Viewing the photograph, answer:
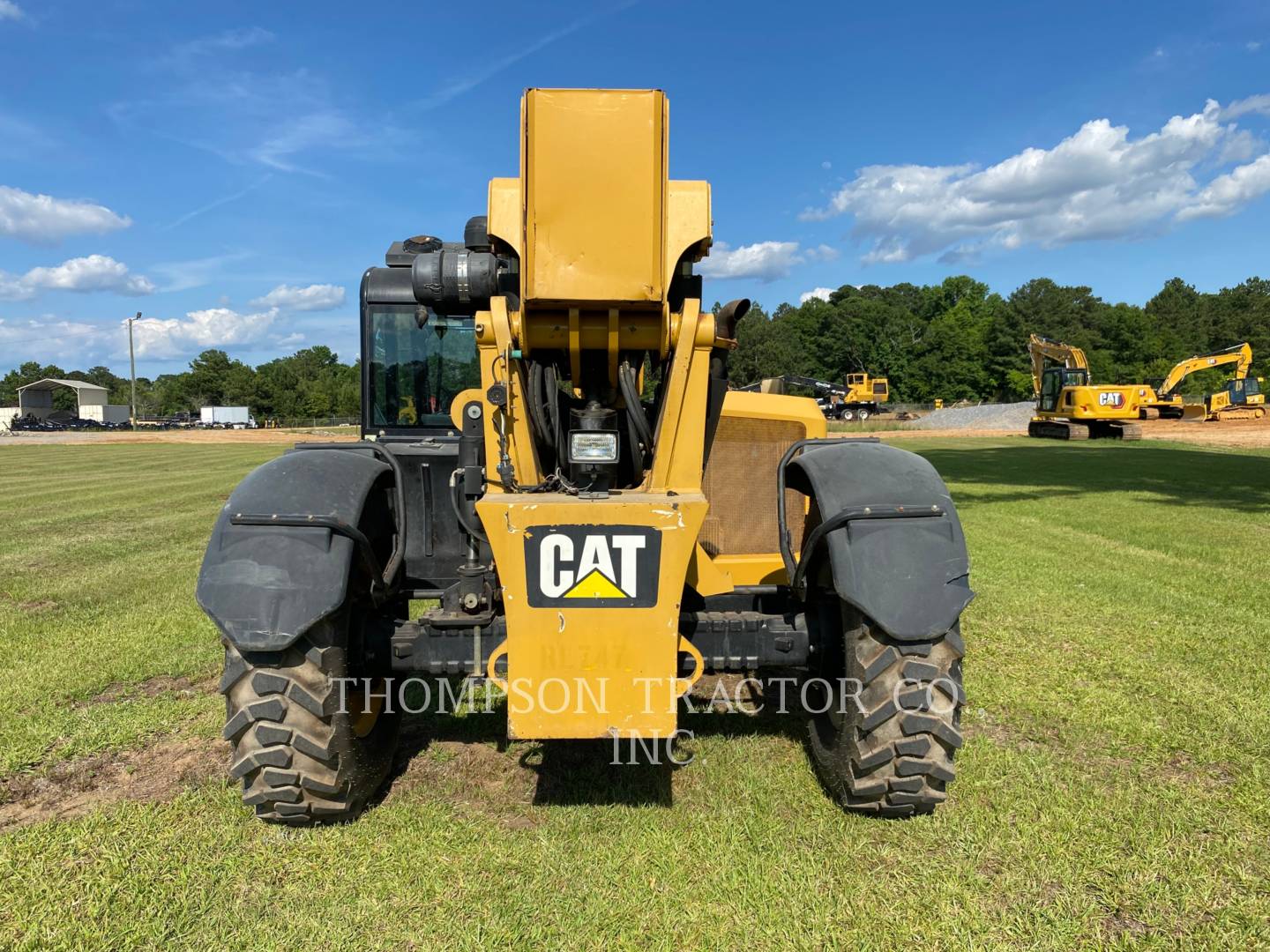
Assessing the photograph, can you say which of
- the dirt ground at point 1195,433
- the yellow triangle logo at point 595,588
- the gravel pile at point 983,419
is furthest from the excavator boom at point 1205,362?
the yellow triangle logo at point 595,588

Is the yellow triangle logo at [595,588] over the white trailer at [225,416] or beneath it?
over

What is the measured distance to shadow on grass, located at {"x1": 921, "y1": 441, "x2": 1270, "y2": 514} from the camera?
48.8 feet

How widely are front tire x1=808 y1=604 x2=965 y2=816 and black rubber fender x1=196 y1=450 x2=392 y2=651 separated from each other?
210 cm

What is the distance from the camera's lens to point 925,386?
93000 millimetres

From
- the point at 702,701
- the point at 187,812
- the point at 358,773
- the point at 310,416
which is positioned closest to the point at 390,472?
the point at 358,773

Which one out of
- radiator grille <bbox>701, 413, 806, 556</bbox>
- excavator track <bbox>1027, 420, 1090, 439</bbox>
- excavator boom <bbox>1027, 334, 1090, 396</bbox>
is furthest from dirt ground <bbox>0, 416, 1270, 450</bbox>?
radiator grille <bbox>701, 413, 806, 556</bbox>

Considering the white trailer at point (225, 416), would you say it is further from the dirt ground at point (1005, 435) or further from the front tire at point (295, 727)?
the front tire at point (295, 727)

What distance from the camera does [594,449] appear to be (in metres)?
3.19

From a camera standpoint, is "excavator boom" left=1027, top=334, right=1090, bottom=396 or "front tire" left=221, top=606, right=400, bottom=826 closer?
"front tire" left=221, top=606, right=400, bottom=826

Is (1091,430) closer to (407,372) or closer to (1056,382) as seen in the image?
(1056,382)

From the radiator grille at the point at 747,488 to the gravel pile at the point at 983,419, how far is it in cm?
4769

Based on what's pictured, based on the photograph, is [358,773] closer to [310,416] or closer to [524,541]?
[524,541]

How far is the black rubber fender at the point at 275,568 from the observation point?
3.06m

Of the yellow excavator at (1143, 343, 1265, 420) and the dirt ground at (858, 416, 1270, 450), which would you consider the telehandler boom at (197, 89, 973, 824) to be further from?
the yellow excavator at (1143, 343, 1265, 420)
